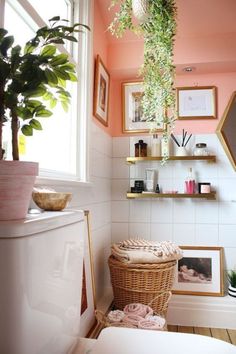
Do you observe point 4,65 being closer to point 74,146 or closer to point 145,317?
point 74,146

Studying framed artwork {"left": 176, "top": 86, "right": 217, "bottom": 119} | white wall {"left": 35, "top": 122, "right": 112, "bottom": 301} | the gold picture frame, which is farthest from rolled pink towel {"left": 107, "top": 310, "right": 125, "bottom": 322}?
framed artwork {"left": 176, "top": 86, "right": 217, "bottom": 119}

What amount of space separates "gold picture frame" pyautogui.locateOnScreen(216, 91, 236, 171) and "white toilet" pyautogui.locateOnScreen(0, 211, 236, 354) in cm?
181

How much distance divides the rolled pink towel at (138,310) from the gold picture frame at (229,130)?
1.39m

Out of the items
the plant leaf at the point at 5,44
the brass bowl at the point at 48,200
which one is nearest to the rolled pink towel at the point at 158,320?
the brass bowl at the point at 48,200

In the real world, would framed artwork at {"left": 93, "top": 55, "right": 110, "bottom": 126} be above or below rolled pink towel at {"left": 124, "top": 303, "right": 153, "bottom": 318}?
above

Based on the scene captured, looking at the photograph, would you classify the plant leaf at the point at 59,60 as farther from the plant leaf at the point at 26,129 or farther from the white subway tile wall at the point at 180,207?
the white subway tile wall at the point at 180,207

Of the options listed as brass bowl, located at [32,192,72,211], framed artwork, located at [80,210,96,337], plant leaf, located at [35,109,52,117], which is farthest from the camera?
framed artwork, located at [80,210,96,337]

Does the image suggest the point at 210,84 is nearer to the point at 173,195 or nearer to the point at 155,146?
the point at 155,146

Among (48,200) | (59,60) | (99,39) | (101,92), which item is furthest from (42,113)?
(99,39)

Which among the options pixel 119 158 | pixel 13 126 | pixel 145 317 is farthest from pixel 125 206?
pixel 13 126

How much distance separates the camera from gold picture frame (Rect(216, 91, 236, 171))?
8.02 feet

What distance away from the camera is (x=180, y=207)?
8.29ft

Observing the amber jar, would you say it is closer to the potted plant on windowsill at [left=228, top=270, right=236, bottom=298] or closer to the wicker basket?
the wicker basket

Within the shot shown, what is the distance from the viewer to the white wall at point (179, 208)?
97.0 inches
